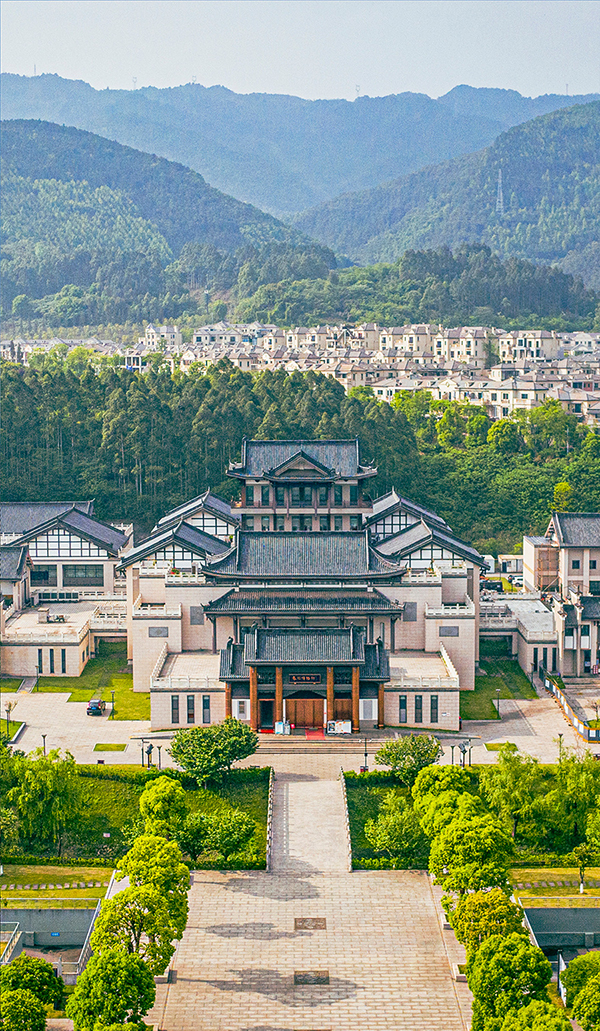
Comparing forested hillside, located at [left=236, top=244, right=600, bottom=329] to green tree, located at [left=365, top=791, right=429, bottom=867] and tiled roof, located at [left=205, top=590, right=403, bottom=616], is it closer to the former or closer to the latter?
tiled roof, located at [left=205, top=590, right=403, bottom=616]

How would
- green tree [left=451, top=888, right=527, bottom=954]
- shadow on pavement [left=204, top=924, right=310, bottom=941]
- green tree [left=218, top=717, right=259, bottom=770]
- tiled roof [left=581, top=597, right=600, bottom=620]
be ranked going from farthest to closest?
1. tiled roof [left=581, top=597, right=600, bottom=620]
2. green tree [left=218, top=717, right=259, bottom=770]
3. shadow on pavement [left=204, top=924, right=310, bottom=941]
4. green tree [left=451, top=888, right=527, bottom=954]

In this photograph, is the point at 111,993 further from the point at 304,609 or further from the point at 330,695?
the point at 304,609


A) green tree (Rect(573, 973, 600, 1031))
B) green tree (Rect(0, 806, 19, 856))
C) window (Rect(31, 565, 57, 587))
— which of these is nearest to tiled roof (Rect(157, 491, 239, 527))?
window (Rect(31, 565, 57, 587))

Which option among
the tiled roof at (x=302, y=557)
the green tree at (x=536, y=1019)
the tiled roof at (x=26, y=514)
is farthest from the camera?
the tiled roof at (x=26, y=514)

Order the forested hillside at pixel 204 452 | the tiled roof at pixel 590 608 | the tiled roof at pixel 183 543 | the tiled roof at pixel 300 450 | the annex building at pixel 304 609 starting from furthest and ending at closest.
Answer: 1. the forested hillside at pixel 204 452
2. the tiled roof at pixel 300 450
3. the tiled roof at pixel 183 543
4. the tiled roof at pixel 590 608
5. the annex building at pixel 304 609

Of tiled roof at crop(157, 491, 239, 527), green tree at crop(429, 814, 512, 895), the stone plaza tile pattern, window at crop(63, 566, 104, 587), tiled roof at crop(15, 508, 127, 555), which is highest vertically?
tiled roof at crop(157, 491, 239, 527)

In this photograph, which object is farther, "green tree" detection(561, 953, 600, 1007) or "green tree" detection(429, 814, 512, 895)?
"green tree" detection(429, 814, 512, 895)

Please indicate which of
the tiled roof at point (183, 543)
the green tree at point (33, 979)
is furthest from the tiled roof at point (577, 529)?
the green tree at point (33, 979)

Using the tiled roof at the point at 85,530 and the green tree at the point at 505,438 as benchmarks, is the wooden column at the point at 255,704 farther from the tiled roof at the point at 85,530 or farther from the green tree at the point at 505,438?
the green tree at the point at 505,438
